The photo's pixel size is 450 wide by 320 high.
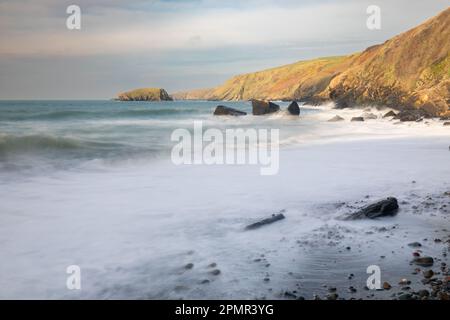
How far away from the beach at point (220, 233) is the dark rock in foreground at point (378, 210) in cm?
17

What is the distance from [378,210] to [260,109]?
4291 centimetres

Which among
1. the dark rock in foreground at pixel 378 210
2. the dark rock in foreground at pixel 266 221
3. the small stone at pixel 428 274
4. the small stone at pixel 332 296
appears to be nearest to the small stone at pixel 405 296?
the small stone at pixel 428 274

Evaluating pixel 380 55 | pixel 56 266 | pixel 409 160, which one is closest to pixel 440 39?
pixel 380 55

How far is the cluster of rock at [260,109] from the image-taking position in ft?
152

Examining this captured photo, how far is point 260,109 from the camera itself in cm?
4897

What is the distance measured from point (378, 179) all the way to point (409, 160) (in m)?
3.14

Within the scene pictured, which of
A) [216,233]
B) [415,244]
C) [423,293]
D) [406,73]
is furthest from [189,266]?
[406,73]

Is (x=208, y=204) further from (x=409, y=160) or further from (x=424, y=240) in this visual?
(x=409, y=160)

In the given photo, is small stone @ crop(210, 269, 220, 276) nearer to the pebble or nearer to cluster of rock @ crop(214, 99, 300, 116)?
the pebble

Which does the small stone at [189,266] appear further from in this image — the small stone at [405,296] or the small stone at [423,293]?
the small stone at [423,293]

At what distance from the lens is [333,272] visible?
15.4ft

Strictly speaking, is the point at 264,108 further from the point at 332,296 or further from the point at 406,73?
the point at 332,296

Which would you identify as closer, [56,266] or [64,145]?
[56,266]
